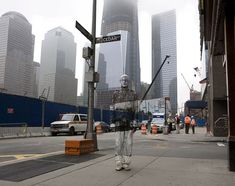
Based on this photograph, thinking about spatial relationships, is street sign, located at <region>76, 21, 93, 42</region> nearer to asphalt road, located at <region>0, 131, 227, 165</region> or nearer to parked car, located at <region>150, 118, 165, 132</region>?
asphalt road, located at <region>0, 131, 227, 165</region>

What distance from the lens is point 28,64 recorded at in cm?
7000

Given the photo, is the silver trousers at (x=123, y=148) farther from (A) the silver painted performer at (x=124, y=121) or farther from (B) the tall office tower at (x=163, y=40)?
(B) the tall office tower at (x=163, y=40)

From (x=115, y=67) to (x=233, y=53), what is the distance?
13005 millimetres

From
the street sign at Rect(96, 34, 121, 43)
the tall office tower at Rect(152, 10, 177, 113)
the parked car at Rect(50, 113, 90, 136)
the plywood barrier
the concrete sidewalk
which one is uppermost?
the tall office tower at Rect(152, 10, 177, 113)

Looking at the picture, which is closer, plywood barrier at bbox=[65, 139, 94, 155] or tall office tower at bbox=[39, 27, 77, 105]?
plywood barrier at bbox=[65, 139, 94, 155]

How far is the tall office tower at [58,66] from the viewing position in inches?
1381

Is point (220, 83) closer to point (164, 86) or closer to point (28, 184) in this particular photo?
point (28, 184)

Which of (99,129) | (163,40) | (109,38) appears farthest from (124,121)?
(163,40)

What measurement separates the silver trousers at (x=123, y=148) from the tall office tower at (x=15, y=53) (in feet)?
189

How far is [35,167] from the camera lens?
7.92 meters

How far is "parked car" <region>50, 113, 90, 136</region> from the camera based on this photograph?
28.0 meters

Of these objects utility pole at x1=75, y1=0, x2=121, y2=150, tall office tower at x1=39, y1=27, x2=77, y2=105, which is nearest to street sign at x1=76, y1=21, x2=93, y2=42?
utility pole at x1=75, y1=0, x2=121, y2=150

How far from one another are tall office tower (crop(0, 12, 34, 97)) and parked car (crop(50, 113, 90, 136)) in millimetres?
36123

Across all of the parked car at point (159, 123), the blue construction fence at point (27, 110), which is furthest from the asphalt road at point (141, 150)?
the parked car at point (159, 123)
